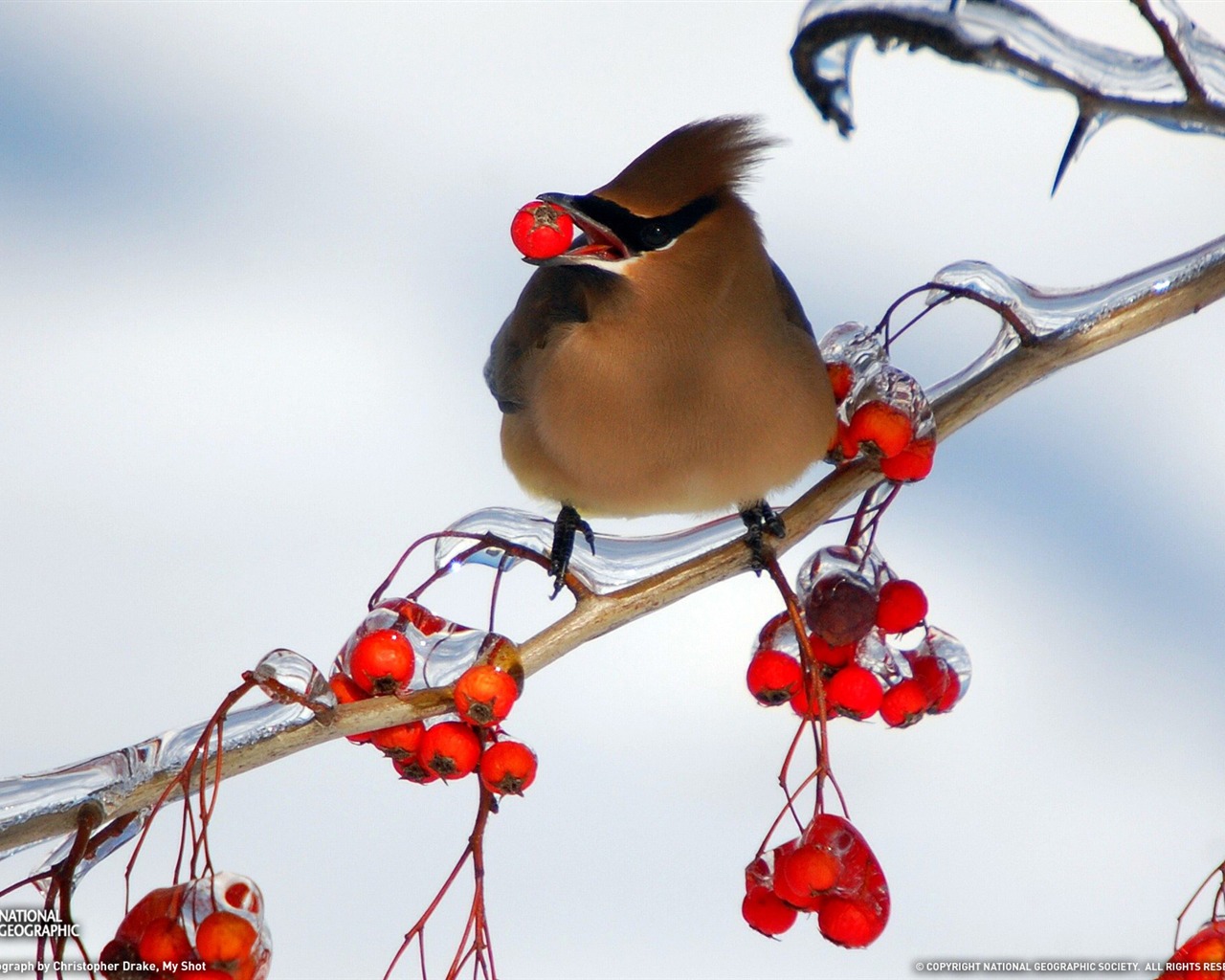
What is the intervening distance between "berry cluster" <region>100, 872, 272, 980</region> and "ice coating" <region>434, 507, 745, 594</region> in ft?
1.08

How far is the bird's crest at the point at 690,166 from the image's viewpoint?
1.38m

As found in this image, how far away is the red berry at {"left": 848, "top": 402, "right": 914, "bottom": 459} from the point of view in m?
1.30

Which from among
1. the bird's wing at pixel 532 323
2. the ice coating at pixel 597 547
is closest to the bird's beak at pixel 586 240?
the bird's wing at pixel 532 323

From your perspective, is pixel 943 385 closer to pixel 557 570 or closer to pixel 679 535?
pixel 679 535

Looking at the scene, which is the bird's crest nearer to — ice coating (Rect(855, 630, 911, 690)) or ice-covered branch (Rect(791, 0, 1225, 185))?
ice-covered branch (Rect(791, 0, 1225, 185))

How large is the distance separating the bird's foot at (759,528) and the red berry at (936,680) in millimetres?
174

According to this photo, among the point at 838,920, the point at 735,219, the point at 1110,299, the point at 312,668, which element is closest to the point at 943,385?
the point at 1110,299

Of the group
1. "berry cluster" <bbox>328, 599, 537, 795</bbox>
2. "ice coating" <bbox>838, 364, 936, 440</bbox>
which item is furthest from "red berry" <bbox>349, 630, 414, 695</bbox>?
"ice coating" <bbox>838, 364, 936, 440</bbox>

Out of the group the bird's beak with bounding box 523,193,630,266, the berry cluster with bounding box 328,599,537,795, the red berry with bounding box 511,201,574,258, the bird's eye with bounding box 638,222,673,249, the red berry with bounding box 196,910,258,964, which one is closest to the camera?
the red berry with bounding box 196,910,258,964

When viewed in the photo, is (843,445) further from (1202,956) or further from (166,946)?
(166,946)

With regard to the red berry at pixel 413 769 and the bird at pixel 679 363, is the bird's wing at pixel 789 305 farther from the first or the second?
the red berry at pixel 413 769

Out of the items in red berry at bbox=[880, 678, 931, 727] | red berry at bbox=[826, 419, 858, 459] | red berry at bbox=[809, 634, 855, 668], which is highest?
red berry at bbox=[826, 419, 858, 459]

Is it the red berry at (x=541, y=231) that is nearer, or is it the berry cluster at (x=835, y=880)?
the berry cluster at (x=835, y=880)

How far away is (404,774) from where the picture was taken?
115 cm
